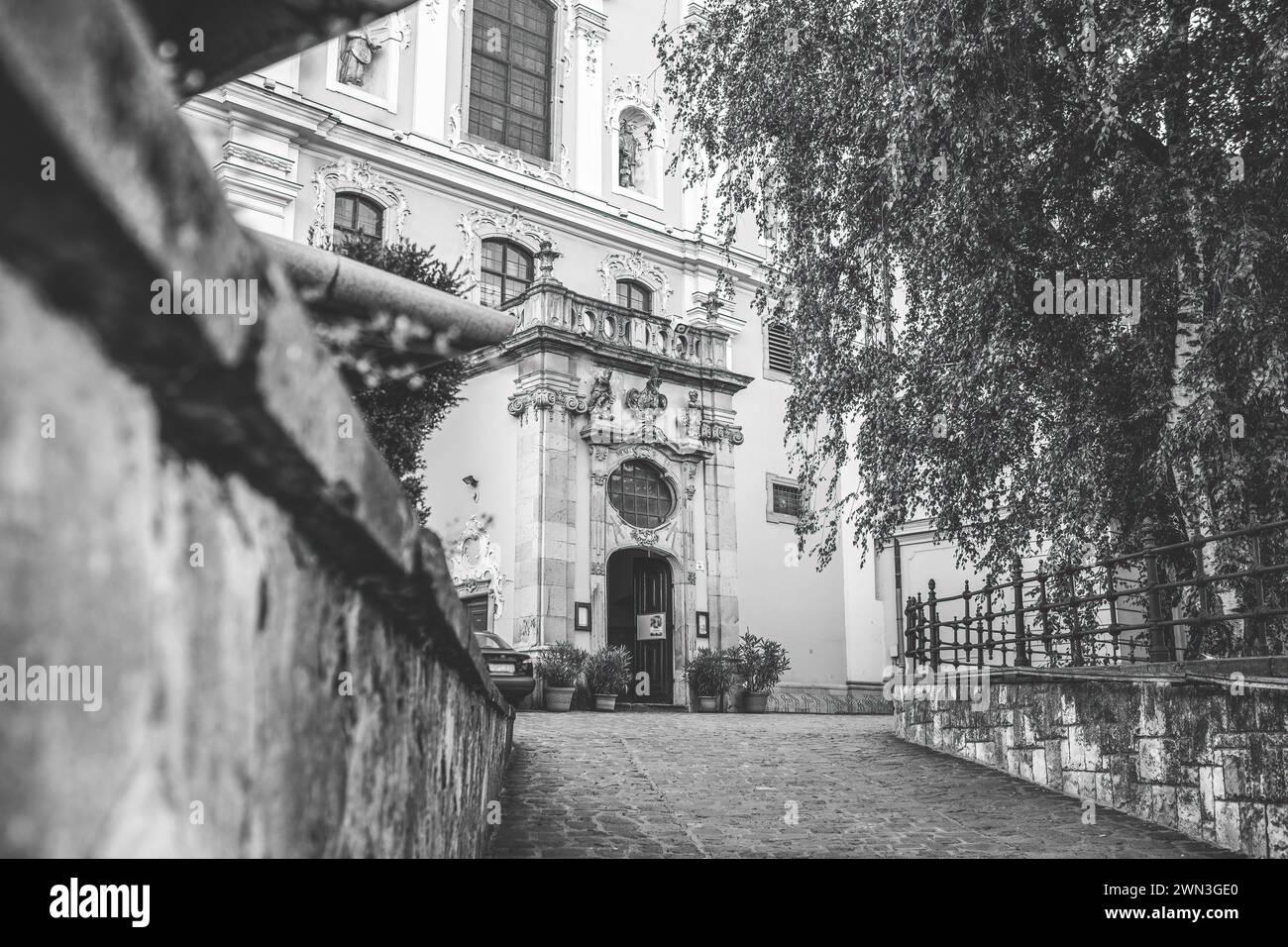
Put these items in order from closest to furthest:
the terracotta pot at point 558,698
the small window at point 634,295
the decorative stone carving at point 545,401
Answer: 1. the terracotta pot at point 558,698
2. the decorative stone carving at point 545,401
3. the small window at point 634,295

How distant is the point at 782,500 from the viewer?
28531 mm

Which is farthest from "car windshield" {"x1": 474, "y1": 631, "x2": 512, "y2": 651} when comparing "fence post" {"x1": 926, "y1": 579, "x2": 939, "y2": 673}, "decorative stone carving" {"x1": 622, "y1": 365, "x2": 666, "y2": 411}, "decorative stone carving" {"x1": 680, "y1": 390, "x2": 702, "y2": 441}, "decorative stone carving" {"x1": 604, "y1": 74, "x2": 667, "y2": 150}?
"decorative stone carving" {"x1": 604, "y1": 74, "x2": 667, "y2": 150}

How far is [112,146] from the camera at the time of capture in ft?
3.23

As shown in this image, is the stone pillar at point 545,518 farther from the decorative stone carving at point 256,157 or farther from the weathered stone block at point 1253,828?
the weathered stone block at point 1253,828

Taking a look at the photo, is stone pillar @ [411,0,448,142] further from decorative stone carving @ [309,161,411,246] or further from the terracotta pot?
the terracotta pot

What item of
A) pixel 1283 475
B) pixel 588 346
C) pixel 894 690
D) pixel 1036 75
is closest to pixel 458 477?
pixel 588 346

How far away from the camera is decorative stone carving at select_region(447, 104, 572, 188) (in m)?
26.0

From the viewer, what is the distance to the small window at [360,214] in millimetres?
23984

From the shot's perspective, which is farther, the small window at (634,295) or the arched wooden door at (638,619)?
the small window at (634,295)

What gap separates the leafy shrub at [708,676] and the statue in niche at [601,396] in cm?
558

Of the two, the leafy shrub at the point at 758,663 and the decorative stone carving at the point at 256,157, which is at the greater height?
the decorative stone carving at the point at 256,157

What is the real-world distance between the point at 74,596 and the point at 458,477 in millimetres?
23172

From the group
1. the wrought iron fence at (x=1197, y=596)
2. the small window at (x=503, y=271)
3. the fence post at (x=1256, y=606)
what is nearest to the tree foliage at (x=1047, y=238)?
the wrought iron fence at (x=1197, y=596)
